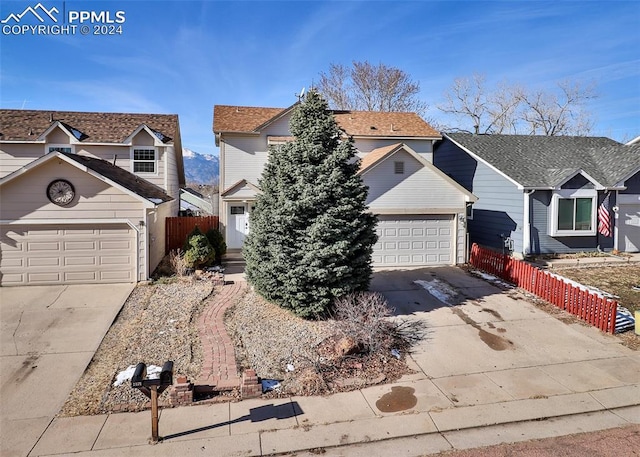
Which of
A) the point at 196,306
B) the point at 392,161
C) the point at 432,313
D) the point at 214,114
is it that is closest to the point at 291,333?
the point at 196,306

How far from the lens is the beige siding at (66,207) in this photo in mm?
13234

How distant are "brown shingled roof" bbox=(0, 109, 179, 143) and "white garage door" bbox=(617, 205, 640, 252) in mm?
21343

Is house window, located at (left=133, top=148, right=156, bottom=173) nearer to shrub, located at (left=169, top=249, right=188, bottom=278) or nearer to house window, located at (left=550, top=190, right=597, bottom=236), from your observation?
shrub, located at (left=169, top=249, right=188, bottom=278)

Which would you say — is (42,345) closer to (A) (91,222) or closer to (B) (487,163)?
(A) (91,222)

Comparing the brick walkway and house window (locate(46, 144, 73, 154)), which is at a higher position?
house window (locate(46, 144, 73, 154))

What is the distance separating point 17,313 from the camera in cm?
1108

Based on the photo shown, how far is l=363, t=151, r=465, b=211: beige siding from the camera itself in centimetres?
1672

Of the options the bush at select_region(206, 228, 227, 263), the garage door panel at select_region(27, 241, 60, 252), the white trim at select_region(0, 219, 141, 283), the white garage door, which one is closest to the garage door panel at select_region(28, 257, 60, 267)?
the garage door panel at select_region(27, 241, 60, 252)

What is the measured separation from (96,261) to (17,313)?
3.08 metres

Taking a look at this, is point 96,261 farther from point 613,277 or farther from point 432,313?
point 613,277

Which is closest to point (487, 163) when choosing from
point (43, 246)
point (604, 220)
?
point (604, 220)

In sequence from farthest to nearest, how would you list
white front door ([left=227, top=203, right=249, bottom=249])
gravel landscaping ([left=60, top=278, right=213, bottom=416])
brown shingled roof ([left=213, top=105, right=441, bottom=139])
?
brown shingled roof ([left=213, top=105, right=441, bottom=139]) → white front door ([left=227, top=203, right=249, bottom=249]) → gravel landscaping ([left=60, top=278, right=213, bottom=416])

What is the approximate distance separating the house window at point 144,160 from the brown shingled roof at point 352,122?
130 inches

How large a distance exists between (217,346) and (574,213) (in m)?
16.5
